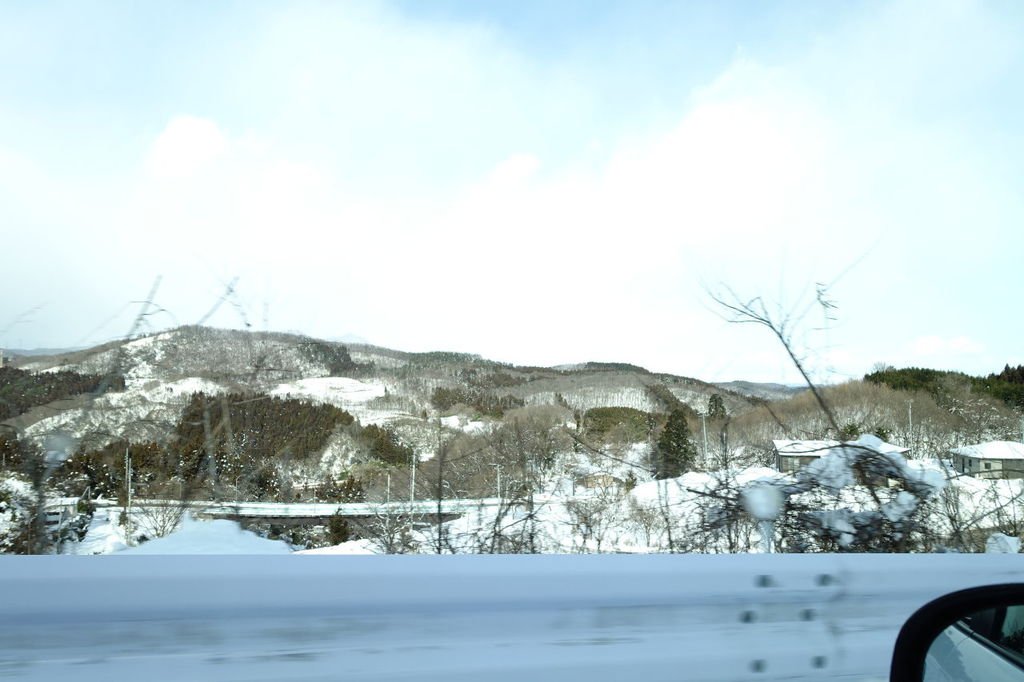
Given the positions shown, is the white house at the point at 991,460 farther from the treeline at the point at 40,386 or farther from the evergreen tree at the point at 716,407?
the treeline at the point at 40,386

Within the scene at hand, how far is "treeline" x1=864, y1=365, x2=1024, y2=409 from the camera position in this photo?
6992 millimetres

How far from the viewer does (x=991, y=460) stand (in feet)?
18.8

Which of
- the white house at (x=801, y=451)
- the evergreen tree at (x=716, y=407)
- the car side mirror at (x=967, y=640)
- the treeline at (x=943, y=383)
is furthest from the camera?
the treeline at (x=943, y=383)

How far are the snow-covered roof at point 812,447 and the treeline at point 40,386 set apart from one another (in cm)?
425

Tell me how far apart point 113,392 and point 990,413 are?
21.3 feet

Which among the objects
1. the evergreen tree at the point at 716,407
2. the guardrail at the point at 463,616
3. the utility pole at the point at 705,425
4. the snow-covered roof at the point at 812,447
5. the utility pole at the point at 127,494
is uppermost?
the evergreen tree at the point at 716,407

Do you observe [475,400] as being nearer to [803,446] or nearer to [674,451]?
[674,451]

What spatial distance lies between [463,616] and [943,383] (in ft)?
19.5

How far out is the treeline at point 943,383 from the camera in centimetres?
699

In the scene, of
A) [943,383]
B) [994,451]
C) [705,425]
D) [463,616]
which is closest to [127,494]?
[463,616]

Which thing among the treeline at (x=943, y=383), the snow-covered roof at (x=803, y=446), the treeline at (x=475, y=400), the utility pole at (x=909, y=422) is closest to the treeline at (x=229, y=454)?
the treeline at (x=475, y=400)

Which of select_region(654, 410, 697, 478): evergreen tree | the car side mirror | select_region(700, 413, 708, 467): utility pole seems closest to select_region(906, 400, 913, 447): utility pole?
select_region(700, 413, 708, 467): utility pole

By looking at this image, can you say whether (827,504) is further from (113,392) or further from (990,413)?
(113,392)

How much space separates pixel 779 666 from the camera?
2812mm
